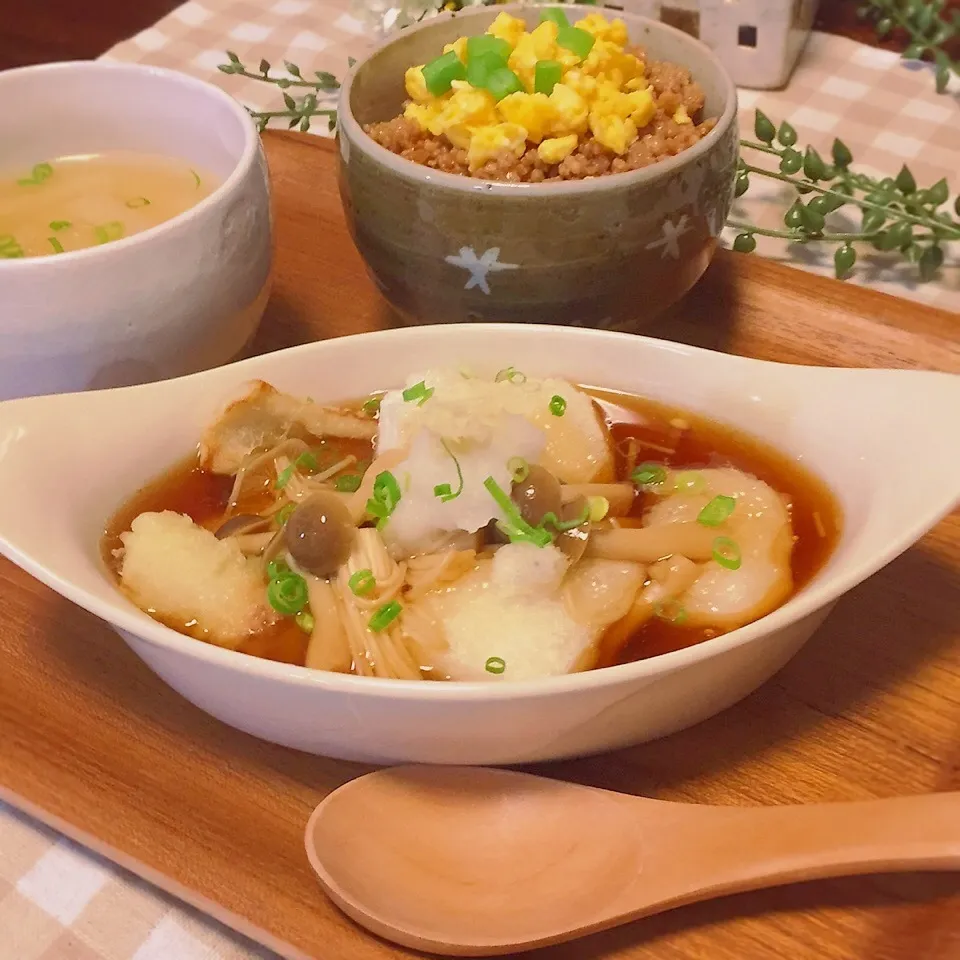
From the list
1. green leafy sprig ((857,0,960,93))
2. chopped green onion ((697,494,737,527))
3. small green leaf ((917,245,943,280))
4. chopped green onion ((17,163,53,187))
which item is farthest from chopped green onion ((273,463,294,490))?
green leafy sprig ((857,0,960,93))

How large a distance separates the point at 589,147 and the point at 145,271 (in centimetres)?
47

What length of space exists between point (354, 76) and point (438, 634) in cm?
70

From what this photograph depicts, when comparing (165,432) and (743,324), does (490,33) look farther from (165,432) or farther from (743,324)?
(165,432)

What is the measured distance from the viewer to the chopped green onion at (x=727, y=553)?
2.82 ft

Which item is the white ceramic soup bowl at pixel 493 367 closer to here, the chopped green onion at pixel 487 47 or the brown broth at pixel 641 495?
the brown broth at pixel 641 495

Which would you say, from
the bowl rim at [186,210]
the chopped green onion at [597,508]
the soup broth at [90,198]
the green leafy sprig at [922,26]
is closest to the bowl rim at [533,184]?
the bowl rim at [186,210]

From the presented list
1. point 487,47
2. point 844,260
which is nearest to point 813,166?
point 844,260

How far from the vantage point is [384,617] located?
81cm

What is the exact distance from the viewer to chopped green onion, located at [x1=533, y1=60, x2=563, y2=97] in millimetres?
1093

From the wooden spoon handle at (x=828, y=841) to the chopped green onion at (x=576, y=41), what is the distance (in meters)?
0.80

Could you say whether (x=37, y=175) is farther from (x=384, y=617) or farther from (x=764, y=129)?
(x=764, y=129)

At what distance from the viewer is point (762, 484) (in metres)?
0.93

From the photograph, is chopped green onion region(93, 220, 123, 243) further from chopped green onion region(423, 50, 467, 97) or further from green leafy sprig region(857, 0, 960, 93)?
green leafy sprig region(857, 0, 960, 93)

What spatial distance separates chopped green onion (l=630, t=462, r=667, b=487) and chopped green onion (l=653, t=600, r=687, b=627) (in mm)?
144
